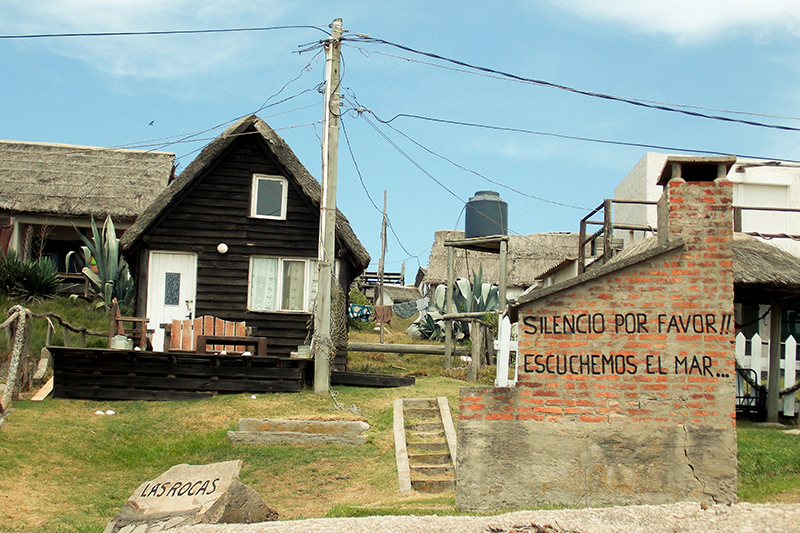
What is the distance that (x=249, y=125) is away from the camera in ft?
58.4

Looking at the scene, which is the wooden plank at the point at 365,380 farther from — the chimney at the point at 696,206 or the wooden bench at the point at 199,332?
the chimney at the point at 696,206

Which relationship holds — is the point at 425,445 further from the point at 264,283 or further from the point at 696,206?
the point at 264,283

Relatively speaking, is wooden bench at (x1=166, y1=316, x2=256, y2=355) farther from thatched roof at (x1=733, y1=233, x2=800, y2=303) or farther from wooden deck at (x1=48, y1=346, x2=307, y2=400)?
thatched roof at (x1=733, y1=233, x2=800, y2=303)

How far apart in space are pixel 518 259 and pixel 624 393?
2585 cm

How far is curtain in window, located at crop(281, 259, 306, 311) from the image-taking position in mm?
18016

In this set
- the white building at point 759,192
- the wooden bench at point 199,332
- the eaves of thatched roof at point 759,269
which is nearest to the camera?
the eaves of thatched roof at point 759,269

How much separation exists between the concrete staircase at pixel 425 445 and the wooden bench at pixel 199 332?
4337 millimetres

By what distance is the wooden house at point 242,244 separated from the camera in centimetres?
1769

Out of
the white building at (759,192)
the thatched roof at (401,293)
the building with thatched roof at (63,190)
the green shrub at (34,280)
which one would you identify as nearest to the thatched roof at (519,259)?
the thatched roof at (401,293)

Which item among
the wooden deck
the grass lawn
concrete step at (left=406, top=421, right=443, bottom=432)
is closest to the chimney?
the grass lawn

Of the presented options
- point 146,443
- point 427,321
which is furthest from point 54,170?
point 146,443

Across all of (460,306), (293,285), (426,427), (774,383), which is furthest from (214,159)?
(774,383)

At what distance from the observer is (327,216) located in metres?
15.0

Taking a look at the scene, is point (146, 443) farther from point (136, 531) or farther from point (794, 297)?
point (794, 297)
